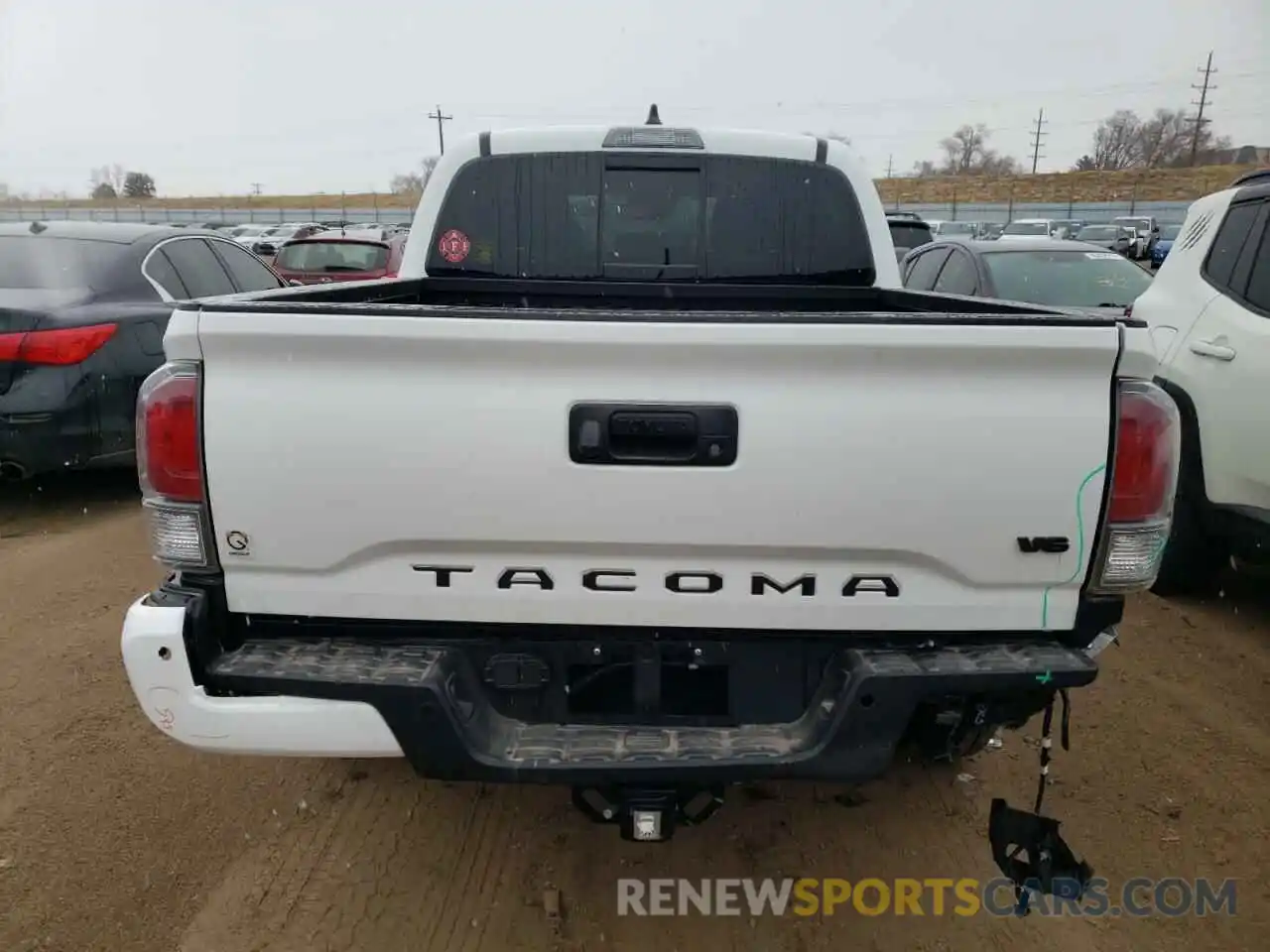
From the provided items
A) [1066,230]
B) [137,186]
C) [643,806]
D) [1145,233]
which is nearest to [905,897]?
[643,806]

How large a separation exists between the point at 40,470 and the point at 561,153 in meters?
3.90

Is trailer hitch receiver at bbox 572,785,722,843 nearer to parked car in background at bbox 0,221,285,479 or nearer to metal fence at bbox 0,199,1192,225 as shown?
parked car in background at bbox 0,221,285,479

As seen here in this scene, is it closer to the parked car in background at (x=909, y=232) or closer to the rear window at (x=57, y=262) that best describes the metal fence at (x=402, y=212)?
the parked car in background at (x=909, y=232)

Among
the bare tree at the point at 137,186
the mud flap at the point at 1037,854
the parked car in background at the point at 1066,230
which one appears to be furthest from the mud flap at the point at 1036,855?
the bare tree at the point at 137,186

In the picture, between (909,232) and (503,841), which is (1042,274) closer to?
(503,841)

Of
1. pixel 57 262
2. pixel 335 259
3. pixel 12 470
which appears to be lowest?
pixel 12 470

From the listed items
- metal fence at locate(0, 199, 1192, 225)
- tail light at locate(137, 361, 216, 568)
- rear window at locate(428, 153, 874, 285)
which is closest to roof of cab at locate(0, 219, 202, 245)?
rear window at locate(428, 153, 874, 285)

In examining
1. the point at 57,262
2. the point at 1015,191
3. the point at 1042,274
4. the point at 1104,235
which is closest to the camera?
the point at 57,262

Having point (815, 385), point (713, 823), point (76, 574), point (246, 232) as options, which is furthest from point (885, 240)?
point (246, 232)

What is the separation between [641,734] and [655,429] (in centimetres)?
75

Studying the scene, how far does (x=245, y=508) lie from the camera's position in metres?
2.09

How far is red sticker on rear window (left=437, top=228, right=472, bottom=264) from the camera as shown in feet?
12.8

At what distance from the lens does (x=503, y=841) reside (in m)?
2.89

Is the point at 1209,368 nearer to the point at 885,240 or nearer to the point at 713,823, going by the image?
the point at 885,240
